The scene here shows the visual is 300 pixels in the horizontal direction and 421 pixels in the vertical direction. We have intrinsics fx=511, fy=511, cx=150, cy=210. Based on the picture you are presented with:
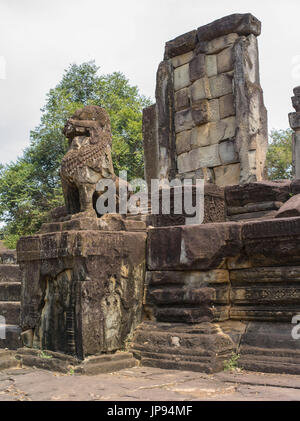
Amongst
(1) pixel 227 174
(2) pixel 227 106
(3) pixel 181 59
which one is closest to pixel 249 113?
(2) pixel 227 106

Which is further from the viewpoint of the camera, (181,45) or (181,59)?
(181,59)

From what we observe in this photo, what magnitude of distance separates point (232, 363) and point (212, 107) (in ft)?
20.0

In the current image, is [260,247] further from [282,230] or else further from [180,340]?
[180,340]

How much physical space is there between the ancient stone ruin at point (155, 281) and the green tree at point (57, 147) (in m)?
15.7

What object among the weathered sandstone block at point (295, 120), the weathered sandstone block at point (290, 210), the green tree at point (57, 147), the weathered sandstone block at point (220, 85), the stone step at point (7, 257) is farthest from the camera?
the green tree at point (57, 147)

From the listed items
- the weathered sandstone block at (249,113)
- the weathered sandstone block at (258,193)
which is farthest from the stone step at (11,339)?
the weathered sandstone block at (249,113)

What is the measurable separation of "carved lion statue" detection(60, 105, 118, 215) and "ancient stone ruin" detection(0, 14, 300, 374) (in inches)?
0.5

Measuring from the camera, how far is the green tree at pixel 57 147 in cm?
2288

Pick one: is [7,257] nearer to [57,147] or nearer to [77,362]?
[77,362]

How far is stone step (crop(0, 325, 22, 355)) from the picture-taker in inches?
232

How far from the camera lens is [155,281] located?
5.15 metres

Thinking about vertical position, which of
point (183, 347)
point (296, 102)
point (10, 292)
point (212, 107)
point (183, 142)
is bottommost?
point (183, 347)

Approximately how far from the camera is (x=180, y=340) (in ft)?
15.4

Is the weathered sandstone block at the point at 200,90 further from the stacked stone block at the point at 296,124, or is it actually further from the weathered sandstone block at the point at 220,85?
the stacked stone block at the point at 296,124
